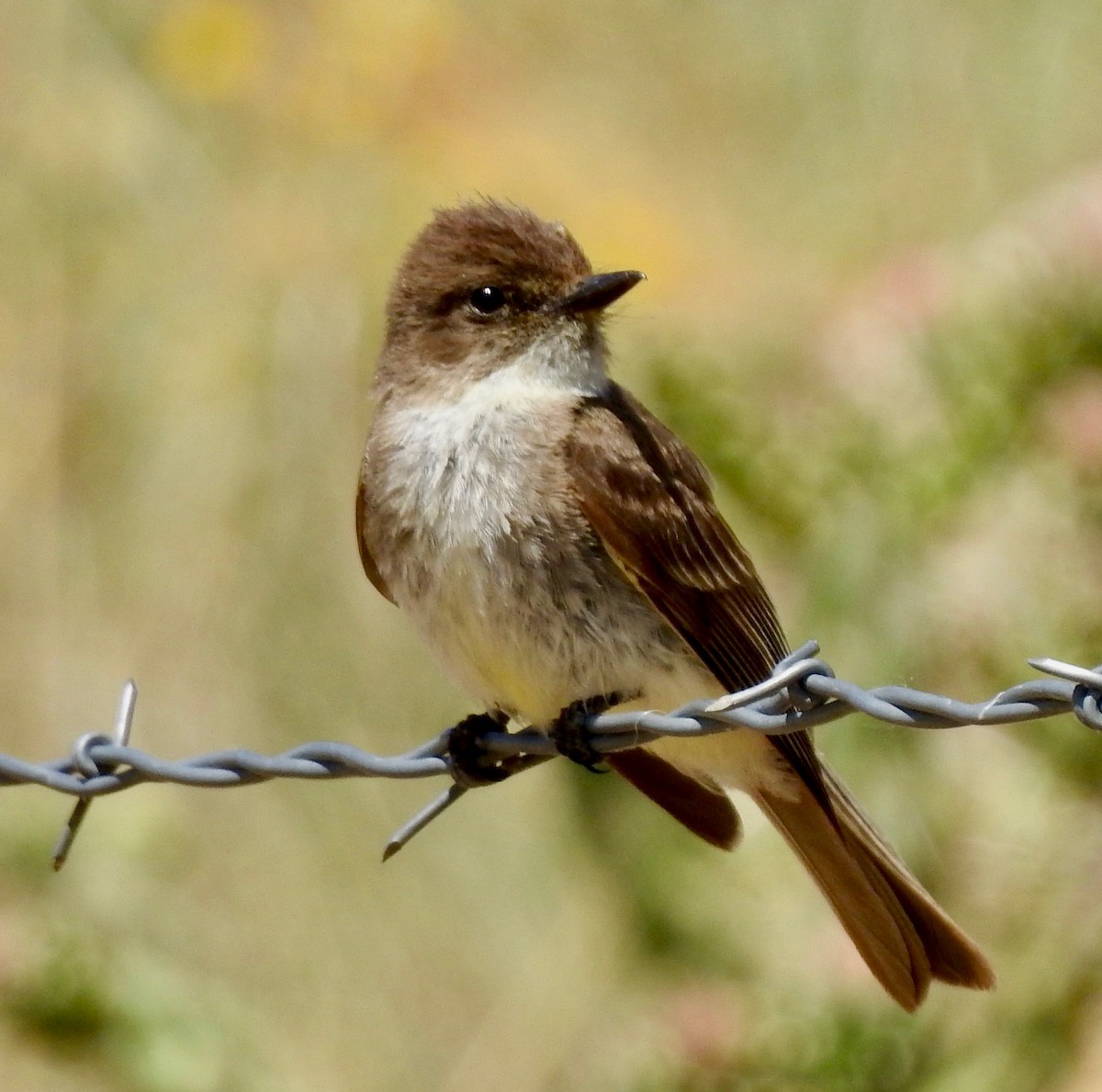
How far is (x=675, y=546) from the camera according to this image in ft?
11.0

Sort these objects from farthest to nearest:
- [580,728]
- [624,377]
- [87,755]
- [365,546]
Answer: [624,377] → [365,546] → [580,728] → [87,755]

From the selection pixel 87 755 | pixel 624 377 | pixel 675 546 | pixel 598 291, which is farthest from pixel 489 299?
pixel 624 377

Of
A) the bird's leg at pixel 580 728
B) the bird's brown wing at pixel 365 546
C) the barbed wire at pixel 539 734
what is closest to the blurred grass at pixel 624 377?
the bird's brown wing at pixel 365 546

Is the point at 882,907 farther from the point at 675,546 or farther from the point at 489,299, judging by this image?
the point at 489,299

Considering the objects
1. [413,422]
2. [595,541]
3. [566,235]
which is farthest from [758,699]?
[566,235]

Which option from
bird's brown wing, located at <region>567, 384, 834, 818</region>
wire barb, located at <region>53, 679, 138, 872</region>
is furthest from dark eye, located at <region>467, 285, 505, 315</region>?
wire barb, located at <region>53, 679, 138, 872</region>

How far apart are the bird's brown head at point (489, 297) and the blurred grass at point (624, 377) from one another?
0.26 metres

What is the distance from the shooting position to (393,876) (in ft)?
19.6

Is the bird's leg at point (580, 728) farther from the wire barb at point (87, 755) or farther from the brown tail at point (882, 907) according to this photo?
the wire barb at point (87, 755)

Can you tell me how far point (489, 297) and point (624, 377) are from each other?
8.17 ft

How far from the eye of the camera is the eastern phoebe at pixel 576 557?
3.22 metres

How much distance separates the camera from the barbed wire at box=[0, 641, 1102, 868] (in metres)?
2.14

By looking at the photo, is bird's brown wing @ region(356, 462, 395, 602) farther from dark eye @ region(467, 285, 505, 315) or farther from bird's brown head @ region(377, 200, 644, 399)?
dark eye @ region(467, 285, 505, 315)

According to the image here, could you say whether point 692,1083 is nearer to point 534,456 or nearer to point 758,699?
point 534,456
